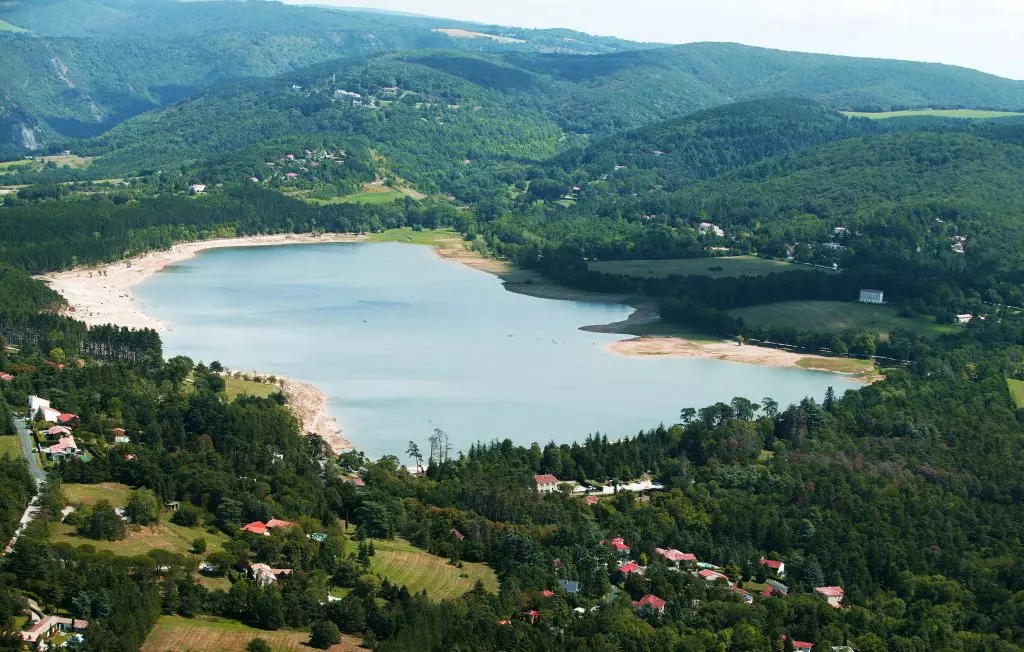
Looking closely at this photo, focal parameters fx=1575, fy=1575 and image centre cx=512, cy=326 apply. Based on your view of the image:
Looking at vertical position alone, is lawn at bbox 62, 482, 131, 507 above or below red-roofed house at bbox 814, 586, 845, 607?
above

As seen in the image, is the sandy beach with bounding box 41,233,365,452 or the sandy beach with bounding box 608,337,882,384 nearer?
the sandy beach with bounding box 41,233,365,452

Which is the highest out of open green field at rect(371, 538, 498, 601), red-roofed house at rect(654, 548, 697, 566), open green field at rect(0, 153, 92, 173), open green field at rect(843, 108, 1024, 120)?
→ open green field at rect(843, 108, 1024, 120)

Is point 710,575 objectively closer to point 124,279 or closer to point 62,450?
point 62,450

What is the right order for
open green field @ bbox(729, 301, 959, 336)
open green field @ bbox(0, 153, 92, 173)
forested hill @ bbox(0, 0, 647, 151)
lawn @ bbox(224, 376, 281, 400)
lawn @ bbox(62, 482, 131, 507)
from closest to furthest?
lawn @ bbox(62, 482, 131, 507) → lawn @ bbox(224, 376, 281, 400) → open green field @ bbox(729, 301, 959, 336) → open green field @ bbox(0, 153, 92, 173) → forested hill @ bbox(0, 0, 647, 151)

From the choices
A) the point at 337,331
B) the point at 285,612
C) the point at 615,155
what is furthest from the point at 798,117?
the point at 285,612

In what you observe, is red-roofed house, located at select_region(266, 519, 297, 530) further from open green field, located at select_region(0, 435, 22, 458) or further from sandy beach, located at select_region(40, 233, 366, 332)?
sandy beach, located at select_region(40, 233, 366, 332)

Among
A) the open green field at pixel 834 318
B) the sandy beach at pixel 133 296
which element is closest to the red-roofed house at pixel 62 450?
the sandy beach at pixel 133 296

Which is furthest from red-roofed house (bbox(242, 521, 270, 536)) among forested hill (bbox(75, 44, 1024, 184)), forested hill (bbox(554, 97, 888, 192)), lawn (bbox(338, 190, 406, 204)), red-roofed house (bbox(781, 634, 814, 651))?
forested hill (bbox(75, 44, 1024, 184))

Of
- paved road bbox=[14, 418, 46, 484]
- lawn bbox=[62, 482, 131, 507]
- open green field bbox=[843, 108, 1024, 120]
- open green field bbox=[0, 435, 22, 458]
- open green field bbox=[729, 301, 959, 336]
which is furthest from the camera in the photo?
open green field bbox=[843, 108, 1024, 120]

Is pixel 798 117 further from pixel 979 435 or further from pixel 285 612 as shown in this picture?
pixel 285 612
